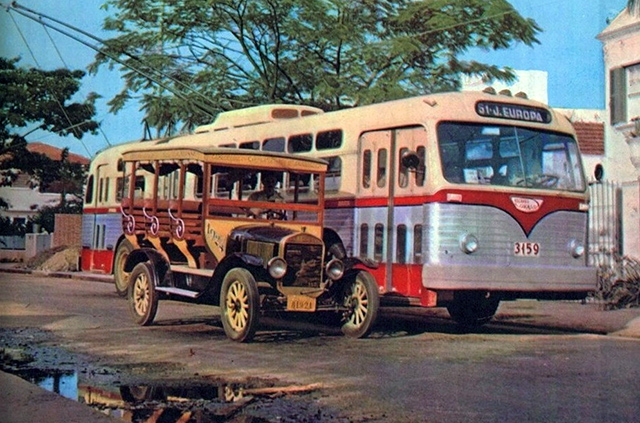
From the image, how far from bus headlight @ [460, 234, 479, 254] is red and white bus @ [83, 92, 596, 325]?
0.5 inches

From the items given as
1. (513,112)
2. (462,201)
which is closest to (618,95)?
(513,112)

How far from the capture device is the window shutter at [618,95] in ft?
66.8

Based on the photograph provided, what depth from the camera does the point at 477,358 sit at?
411 inches

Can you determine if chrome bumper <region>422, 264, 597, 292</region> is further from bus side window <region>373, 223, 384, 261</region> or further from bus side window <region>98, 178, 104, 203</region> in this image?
bus side window <region>98, 178, 104, 203</region>

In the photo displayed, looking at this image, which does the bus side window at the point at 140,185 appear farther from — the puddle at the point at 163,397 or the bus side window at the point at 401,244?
the puddle at the point at 163,397

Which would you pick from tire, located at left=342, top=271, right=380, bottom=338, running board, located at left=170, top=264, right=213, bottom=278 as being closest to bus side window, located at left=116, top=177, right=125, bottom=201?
running board, located at left=170, top=264, right=213, bottom=278

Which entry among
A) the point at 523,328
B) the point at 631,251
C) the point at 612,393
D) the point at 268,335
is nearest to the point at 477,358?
the point at 612,393

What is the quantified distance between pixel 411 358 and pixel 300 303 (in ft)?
6.17

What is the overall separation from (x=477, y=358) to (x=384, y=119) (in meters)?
4.52

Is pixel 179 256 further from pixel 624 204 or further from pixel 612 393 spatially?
pixel 624 204

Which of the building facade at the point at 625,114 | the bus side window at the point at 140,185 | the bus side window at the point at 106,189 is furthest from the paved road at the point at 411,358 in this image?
the bus side window at the point at 106,189

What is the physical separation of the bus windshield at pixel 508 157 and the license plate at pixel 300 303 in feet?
8.20

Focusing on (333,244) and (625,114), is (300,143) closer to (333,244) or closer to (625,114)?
(333,244)

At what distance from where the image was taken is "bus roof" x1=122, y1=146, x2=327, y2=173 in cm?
1258
